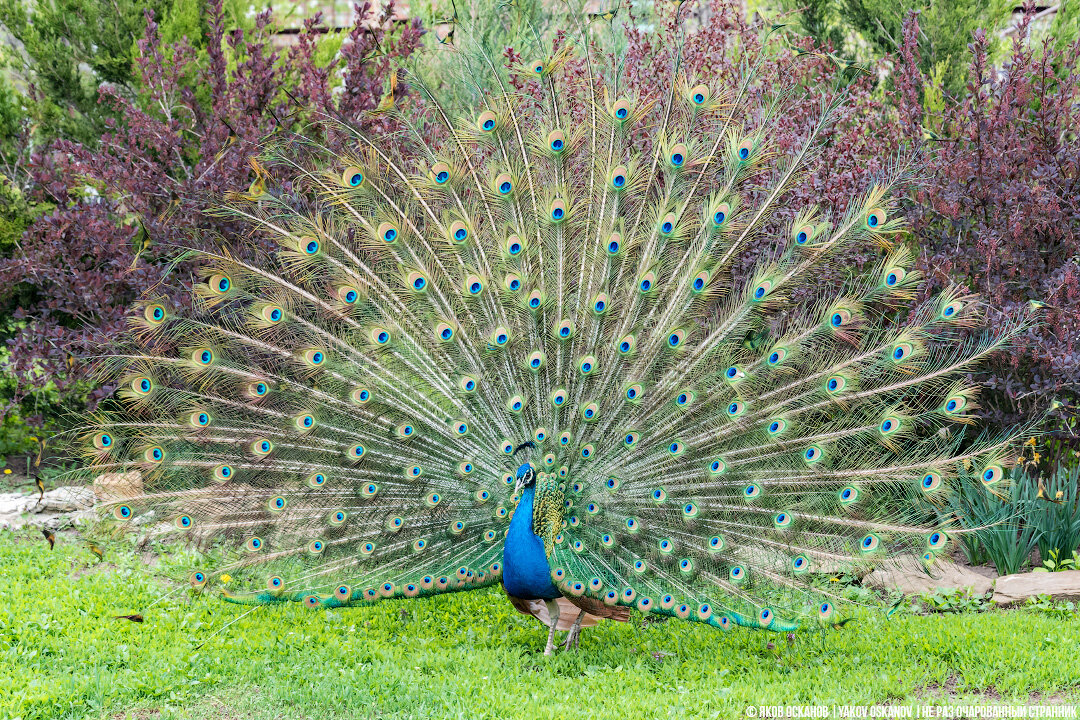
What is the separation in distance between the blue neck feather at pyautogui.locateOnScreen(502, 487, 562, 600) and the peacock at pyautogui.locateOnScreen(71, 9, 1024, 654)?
0.03 metres

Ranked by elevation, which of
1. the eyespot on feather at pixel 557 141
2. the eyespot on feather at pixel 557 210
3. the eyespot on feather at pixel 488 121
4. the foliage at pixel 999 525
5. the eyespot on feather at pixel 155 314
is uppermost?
the eyespot on feather at pixel 488 121

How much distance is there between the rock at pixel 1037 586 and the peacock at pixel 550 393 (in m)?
1.52

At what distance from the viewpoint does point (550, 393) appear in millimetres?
5355

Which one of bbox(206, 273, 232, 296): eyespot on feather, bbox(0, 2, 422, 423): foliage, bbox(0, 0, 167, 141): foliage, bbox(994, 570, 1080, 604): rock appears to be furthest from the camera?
bbox(0, 0, 167, 141): foliage

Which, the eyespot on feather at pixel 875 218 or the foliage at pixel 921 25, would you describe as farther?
the foliage at pixel 921 25

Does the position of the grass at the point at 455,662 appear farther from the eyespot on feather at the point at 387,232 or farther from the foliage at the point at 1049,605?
the eyespot on feather at the point at 387,232

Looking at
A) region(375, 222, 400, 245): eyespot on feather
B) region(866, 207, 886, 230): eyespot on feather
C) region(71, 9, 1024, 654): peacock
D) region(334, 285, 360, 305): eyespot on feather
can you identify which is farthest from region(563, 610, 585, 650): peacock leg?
region(866, 207, 886, 230): eyespot on feather

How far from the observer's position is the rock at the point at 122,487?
538 cm

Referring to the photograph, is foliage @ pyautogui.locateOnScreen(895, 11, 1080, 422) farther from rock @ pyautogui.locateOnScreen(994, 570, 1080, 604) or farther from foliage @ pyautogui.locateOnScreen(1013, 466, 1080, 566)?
rock @ pyautogui.locateOnScreen(994, 570, 1080, 604)

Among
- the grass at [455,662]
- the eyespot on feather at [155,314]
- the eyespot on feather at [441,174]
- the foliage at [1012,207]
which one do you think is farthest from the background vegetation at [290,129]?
the grass at [455,662]

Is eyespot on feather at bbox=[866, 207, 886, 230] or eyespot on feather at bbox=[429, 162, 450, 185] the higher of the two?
eyespot on feather at bbox=[429, 162, 450, 185]

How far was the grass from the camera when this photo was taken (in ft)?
15.4

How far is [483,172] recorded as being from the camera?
555 cm

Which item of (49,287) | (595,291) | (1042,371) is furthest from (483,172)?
(49,287)
